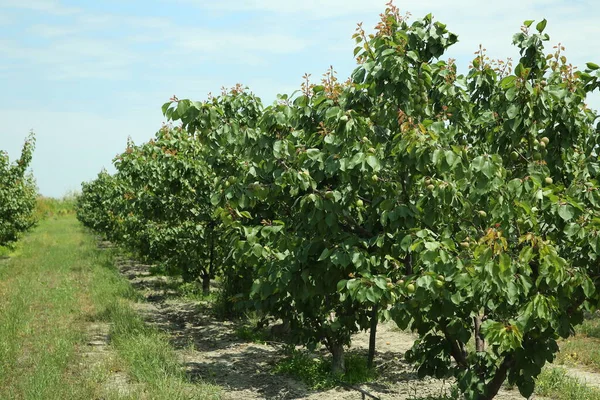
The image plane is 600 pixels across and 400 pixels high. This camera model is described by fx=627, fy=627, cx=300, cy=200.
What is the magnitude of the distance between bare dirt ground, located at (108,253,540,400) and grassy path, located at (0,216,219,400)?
1.60ft

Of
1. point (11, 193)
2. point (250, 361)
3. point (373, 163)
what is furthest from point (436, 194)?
point (11, 193)

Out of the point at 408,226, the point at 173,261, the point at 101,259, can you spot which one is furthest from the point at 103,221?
the point at 408,226

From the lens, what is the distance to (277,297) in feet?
20.6

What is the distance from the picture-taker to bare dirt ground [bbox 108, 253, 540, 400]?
7.32m

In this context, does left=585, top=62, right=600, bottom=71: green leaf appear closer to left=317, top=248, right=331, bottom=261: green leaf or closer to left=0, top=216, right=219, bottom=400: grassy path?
left=317, top=248, right=331, bottom=261: green leaf

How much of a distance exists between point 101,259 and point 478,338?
1834 cm

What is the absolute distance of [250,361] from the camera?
8883mm

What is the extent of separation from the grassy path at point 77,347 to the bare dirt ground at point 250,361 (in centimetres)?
49

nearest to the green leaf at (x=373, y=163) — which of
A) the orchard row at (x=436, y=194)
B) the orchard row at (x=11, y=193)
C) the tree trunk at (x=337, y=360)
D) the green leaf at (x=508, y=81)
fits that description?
the orchard row at (x=436, y=194)

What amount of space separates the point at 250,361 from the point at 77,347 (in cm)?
252

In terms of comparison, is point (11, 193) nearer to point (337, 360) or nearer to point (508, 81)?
point (337, 360)

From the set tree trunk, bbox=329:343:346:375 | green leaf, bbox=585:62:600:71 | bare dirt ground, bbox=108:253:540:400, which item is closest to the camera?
green leaf, bbox=585:62:600:71

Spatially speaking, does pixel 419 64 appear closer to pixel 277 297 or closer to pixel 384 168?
pixel 384 168

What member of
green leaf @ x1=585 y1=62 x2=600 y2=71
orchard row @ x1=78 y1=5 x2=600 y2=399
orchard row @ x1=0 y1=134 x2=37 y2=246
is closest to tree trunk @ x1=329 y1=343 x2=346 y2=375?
orchard row @ x1=78 y1=5 x2=600 y2=399
